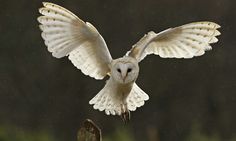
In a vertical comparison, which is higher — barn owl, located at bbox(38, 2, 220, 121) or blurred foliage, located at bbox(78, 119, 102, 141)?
barn owl, located at bbox(38, 2, 220, 121)

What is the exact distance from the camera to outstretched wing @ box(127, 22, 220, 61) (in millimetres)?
5246

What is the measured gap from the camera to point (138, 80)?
30.9ft

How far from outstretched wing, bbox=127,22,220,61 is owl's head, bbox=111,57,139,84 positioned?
0.15 metres

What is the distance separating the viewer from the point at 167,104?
31.6 feet

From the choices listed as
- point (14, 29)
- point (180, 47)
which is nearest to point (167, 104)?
point (14, 29)

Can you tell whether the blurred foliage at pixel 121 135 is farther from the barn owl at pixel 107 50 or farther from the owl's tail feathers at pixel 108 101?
the owl's tail feathers at pixel 108 101

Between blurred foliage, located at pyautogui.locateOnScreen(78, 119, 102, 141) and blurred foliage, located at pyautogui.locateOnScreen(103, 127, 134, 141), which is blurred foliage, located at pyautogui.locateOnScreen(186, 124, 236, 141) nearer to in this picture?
blurred foliage, located at pyautogui.locateOnScreen(103, 127, 134, 141)

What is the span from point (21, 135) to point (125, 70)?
13.0 feet

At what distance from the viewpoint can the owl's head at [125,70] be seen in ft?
16.4

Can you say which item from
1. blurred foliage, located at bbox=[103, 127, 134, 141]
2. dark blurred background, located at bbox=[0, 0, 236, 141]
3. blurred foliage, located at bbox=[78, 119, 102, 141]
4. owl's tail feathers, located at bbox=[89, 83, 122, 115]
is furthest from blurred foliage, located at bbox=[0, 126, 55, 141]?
blurred foliage, located at bbox=[78, 119, 102, 141]

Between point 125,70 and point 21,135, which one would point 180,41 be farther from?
point 21,135

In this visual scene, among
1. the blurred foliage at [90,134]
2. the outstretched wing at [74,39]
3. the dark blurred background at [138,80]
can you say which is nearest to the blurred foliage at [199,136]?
the dark blurred background at [138,80]

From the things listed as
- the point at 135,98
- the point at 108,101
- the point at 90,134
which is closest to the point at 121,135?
the point at 135,98

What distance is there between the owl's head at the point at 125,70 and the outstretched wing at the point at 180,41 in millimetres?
152
